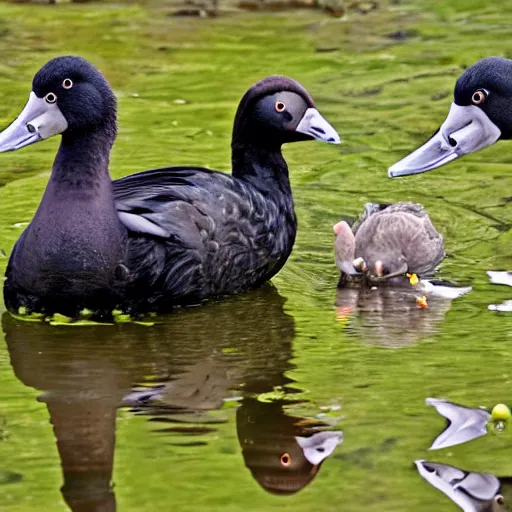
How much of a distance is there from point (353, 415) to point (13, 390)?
1.66 metres

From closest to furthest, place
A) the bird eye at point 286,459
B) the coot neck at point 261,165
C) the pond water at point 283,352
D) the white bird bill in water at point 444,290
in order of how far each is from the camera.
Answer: the pond water at point 283,352 → the bird eye at point 286,459 → the white bird bill in water at point 444,290 → the coot neck at point 261,165

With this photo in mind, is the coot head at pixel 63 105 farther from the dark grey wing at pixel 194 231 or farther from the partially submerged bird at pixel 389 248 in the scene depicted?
the partially submerged bird at pixel 389 248

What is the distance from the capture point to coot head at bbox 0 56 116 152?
344 inches

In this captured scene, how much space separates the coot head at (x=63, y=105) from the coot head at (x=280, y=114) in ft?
3.48

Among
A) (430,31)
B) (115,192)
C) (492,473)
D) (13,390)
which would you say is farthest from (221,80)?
(492,473)

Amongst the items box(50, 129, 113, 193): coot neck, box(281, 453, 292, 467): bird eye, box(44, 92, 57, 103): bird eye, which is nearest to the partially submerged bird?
box(50, 129, 113, 193): coot neck

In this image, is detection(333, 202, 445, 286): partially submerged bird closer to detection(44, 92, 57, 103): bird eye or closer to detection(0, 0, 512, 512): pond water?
detection(0, 0, 512, 512): pond water

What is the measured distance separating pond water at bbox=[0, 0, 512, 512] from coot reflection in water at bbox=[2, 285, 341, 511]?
A: 0.05ft

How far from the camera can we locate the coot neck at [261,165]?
966 cm

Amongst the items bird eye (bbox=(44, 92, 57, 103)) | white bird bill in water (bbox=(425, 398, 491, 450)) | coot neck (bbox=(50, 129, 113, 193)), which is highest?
bird eye (bbox=(44, 92, 57, 103))

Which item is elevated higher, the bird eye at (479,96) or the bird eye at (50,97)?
the bird eye at (50,97)

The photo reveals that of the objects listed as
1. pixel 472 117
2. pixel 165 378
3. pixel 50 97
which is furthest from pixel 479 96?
pixel 165 378

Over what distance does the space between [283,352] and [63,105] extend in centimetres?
181

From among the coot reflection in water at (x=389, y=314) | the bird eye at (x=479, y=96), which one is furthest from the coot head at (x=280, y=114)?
the coot reflection in water at (x=389, y=314)
